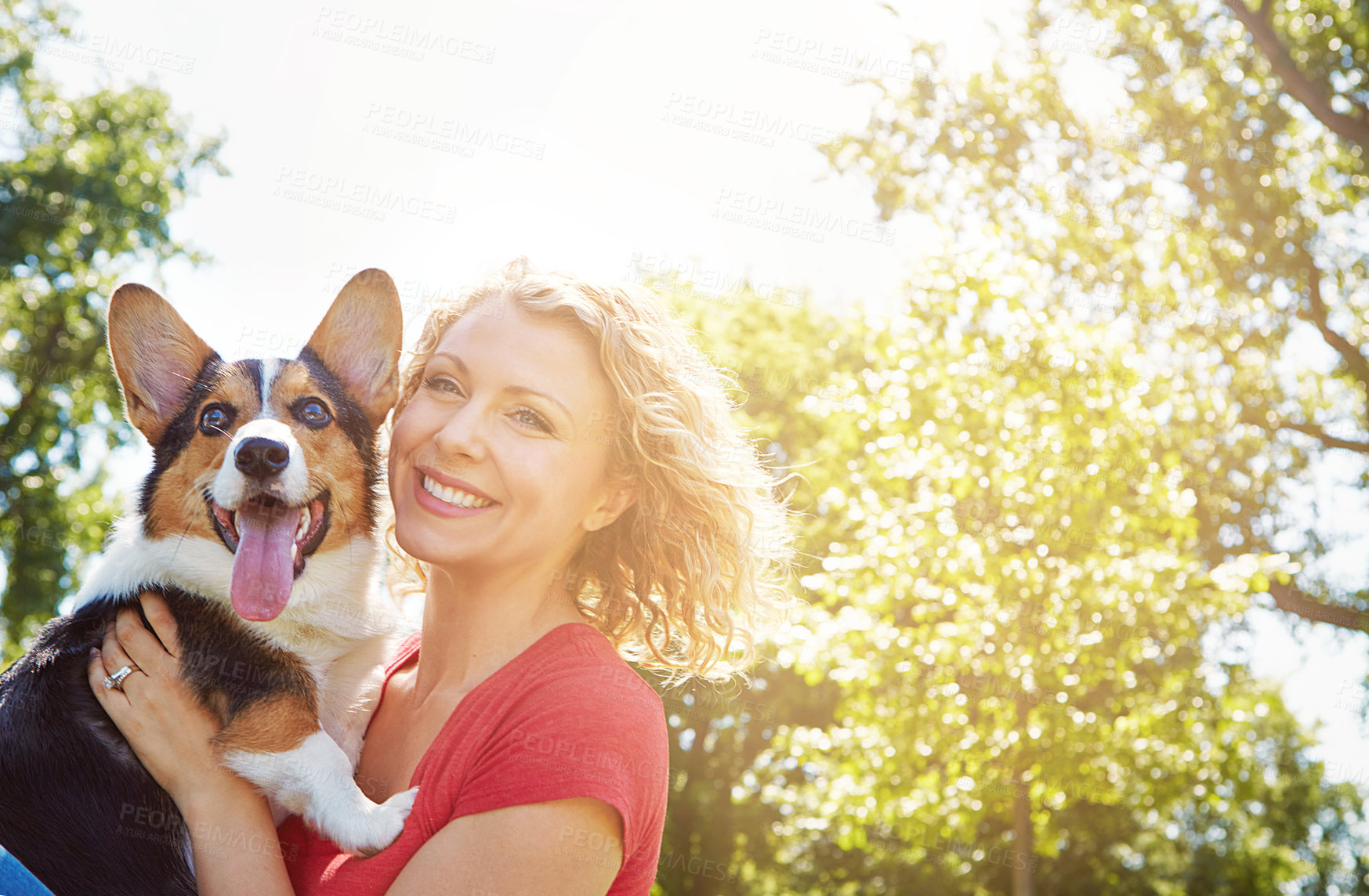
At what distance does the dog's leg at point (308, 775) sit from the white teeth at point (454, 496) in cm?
68

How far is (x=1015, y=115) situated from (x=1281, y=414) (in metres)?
5.27

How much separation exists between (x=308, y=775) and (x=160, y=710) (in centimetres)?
40

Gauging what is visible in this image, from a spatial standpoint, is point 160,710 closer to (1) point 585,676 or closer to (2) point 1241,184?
(1) point 585,676

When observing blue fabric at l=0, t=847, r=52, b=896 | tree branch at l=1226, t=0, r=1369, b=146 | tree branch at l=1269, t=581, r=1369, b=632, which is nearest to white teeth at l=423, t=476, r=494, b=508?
blue fabric at l=0, t=847, r=52, b=896

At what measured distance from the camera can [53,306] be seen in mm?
16359

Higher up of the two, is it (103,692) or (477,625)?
(477,625)

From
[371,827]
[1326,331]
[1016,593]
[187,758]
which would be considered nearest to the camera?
[371,827]

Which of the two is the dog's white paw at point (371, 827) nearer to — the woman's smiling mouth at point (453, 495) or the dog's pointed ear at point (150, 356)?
the woman's smiling mouth at point (453, 495)

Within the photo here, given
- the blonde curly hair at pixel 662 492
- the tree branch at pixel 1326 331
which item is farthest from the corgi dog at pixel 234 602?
the tree branch at pixel 1326 331

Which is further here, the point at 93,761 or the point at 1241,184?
the point at 1241,184

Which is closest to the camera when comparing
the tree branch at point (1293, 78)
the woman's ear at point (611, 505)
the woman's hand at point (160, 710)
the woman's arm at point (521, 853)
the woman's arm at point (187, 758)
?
the woman's arm at point (521, 853)

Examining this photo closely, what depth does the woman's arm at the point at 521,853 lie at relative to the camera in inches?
82.6

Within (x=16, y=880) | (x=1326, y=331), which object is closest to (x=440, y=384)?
(x=16, y=880)

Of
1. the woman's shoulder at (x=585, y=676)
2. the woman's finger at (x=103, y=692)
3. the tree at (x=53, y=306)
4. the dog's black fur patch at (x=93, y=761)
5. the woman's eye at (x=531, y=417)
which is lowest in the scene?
the tree at (x=53, y=306)
